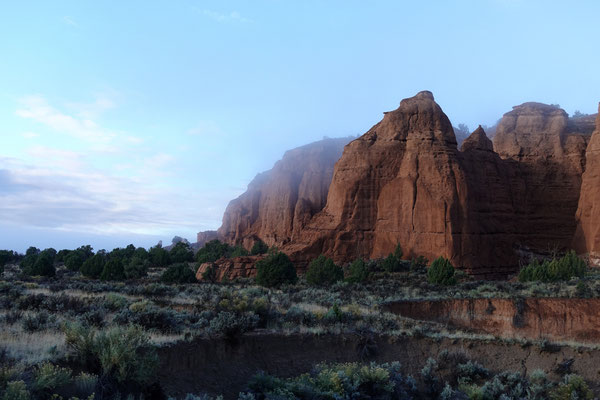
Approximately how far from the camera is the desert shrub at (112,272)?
37.6 meters

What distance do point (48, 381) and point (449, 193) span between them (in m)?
49.5

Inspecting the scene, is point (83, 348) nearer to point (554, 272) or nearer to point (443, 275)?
point (443, 275)

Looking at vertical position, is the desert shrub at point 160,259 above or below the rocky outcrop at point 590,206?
below

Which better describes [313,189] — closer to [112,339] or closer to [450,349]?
[450,349]

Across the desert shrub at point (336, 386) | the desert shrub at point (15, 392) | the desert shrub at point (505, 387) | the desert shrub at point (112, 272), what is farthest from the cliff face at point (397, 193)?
the desert shrub at point (15, 392)

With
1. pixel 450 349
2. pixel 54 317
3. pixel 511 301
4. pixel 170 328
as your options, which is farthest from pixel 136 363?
pixel 511 301

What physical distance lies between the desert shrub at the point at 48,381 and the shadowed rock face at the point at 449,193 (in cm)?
4672

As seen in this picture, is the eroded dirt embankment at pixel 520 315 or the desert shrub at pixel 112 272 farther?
the desert shrub at pixel 112 272

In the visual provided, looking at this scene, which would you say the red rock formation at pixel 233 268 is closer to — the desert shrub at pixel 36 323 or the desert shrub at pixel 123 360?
the desert shrub at pixel 36 323

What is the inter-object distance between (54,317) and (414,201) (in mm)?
45355

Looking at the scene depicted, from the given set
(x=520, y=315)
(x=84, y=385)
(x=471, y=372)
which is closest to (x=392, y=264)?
(x=520, y=315)

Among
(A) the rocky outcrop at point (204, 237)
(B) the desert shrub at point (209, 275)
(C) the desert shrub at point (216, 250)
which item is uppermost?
(A) the rocky outcrop at point (204, 237)

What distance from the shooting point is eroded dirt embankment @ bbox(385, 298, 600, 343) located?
74.5ft

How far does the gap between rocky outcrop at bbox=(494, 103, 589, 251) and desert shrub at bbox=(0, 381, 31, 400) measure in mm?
59190
